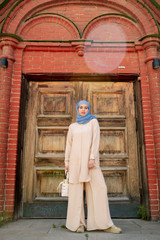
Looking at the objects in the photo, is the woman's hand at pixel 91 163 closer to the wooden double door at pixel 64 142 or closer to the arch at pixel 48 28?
the wooden double door at pixel 64 142

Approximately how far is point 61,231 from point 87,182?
74 centimetres

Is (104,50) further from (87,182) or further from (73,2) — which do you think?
(87,182)

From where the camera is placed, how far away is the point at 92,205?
2.66 metres

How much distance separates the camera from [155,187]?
3383 millimetres

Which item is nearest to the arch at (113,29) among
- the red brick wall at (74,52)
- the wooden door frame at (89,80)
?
the red brick wall at (74,52)

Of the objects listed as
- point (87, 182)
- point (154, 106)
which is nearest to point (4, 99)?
point (87, 182)

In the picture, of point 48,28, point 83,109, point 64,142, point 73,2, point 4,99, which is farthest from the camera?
point 73,2

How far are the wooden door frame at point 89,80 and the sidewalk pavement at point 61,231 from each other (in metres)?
0.42

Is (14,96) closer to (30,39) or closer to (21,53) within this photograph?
(21,53)

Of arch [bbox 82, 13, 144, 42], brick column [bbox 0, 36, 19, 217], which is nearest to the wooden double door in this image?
brick column [bbox 0, 36, 19, 217]

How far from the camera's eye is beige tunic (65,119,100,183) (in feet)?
8.76

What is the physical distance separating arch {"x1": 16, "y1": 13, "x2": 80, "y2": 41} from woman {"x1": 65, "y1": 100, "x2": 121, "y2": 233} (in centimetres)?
202

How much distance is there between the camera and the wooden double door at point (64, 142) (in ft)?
11.7

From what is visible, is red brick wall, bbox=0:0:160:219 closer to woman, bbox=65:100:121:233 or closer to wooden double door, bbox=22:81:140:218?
wooden double door, bbox=22:81:140:218
